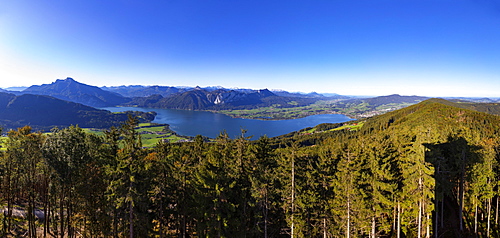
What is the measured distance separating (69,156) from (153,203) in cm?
838

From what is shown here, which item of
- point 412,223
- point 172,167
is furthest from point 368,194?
point 172,167

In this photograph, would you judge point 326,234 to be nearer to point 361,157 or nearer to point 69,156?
point 361,157

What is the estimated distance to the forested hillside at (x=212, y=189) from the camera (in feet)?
57.6

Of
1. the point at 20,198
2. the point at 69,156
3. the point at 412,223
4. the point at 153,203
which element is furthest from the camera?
the point at 20,198

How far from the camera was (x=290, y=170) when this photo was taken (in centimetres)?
2392

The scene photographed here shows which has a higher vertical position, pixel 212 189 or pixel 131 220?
pixel 212 189

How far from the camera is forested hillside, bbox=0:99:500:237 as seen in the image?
17547 millimetres

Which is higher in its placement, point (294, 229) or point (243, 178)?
point (243, 178)

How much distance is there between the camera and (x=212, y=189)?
2019 centimetres

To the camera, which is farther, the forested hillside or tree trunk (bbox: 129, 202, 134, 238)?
the forested hillside

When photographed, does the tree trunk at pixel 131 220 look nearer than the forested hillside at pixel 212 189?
Result: Yes

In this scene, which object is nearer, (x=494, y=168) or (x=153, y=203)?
(x=153, y=203)

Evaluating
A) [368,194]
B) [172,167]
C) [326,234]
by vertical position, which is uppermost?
[172,167]

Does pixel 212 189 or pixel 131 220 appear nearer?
pixel 131 220
